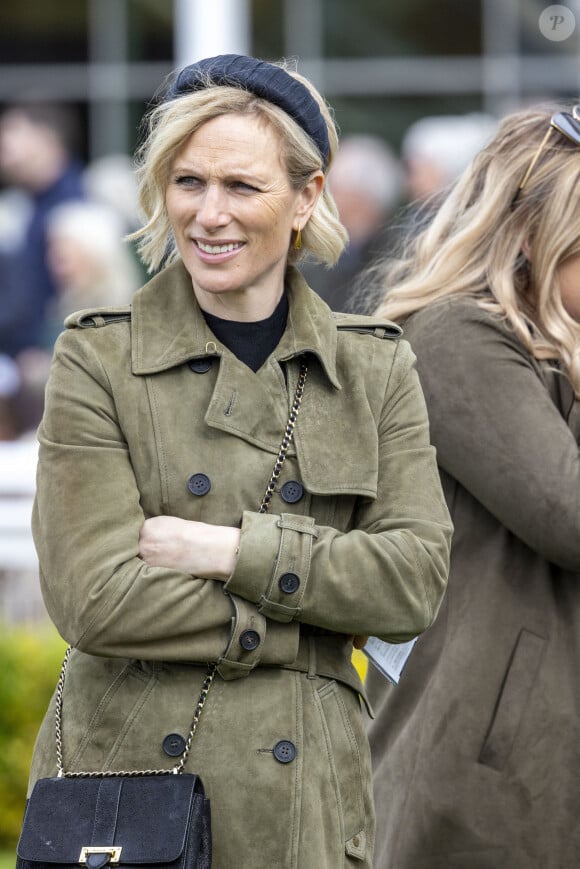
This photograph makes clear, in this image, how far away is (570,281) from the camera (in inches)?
130

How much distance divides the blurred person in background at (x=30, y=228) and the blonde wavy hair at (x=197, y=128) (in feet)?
22.6

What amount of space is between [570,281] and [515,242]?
0.51ft

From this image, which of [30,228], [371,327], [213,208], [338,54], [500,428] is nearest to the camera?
[213,208]

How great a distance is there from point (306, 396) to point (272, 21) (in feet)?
31.5

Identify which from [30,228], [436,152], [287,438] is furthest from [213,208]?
[30,228]

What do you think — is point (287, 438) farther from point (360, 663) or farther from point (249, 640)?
point (360, 663)

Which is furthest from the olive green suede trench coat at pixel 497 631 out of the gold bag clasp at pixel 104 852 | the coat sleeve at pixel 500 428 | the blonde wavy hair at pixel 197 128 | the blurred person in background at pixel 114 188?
the blurred person in background at pixel 114 188

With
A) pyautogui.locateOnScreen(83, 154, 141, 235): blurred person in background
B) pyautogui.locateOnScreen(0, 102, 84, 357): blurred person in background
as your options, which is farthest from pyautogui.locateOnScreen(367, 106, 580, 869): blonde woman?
pyautogui.locateOnScreen(83, 154, 141, 235): blurred person in background

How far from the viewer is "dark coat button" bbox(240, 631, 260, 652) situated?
8.37ft

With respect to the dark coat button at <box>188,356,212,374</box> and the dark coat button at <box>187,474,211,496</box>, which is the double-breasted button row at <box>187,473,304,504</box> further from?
the dark coat button at <box>188,356,212,374</box>

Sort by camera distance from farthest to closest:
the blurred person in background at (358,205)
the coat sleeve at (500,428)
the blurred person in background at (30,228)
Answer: the blurred person in background at (30,228), the blurred person in background at (358,205), the coat sleeve at (500,428)

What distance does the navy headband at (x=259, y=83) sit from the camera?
8.87 feet

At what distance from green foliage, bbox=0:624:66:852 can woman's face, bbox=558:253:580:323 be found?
3.15m

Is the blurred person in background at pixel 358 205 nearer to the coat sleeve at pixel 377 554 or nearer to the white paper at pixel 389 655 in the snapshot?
the white paper at pixel 389 655
